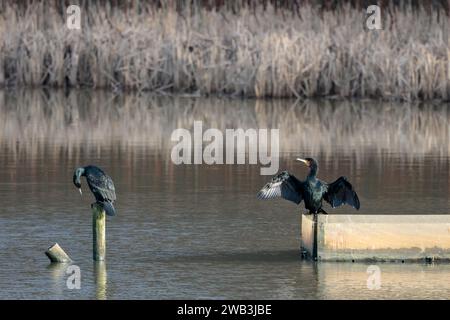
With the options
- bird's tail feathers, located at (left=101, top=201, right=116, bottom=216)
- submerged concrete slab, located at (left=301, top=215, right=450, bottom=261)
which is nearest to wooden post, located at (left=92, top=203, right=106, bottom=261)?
bird's tail feathers, located at (left=101, top=201, right=116, bottom=216)

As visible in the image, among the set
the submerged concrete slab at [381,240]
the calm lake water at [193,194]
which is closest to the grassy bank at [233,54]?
the calm lake water at [193,194]

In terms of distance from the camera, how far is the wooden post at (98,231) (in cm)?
1194

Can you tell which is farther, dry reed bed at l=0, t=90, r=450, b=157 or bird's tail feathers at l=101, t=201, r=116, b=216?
dry reed bed at l=0, t=90, r=450, b=157

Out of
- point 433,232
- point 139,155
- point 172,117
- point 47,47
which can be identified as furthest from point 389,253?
point 47,47

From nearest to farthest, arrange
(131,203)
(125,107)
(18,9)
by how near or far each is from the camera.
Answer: (131,203)
(125,107)
(18,9)

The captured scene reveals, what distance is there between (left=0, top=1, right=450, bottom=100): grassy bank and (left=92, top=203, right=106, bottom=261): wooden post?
47.8 ft

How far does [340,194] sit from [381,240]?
0.53 metres

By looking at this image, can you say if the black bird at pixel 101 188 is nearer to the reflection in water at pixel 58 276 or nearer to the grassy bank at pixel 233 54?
the reflection in water at pixel 58 276

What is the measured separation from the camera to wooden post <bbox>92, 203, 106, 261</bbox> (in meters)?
11.9

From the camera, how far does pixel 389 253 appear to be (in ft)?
40.1

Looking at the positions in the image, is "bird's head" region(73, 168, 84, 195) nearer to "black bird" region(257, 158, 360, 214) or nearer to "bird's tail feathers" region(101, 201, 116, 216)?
"bird's tail feathers" region(101, 201, 116, 216)

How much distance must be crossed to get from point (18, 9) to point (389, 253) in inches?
784

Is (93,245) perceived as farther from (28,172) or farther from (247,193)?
(28,172)

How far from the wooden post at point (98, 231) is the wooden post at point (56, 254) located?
22 centimetres
